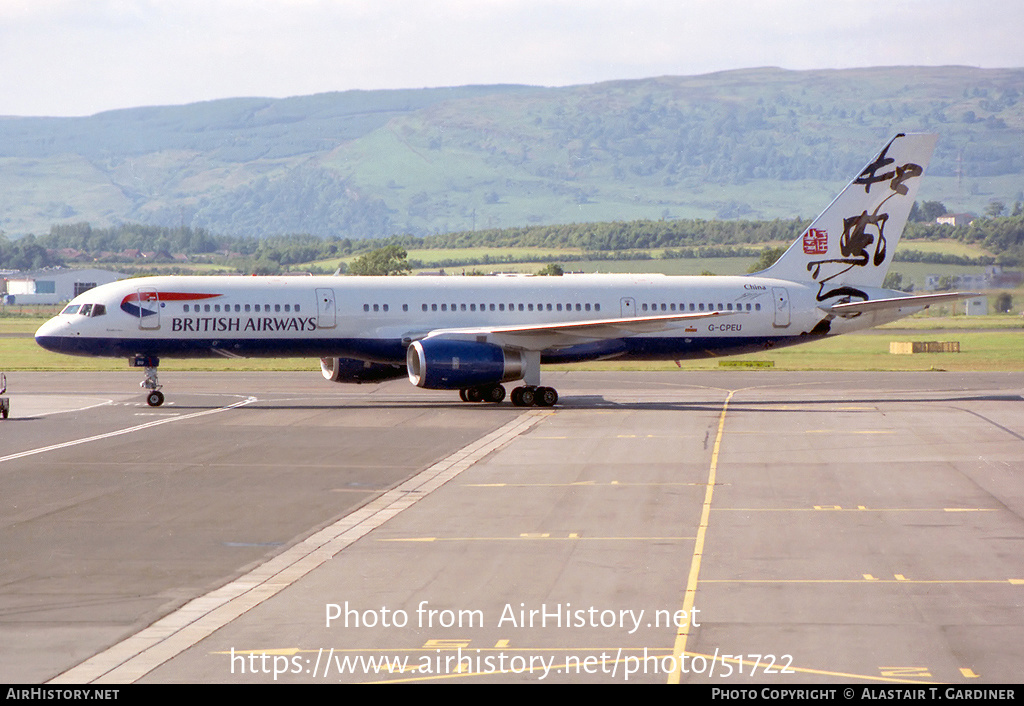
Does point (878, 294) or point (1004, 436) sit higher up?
point (878, 294)

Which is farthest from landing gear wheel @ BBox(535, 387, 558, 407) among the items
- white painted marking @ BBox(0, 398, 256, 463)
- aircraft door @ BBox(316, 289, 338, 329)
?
white painted marking @ BBox(0, 398, 256, 463)

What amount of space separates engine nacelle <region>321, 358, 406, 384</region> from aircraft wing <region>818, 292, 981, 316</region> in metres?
16.4

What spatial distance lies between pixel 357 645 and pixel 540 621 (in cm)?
214

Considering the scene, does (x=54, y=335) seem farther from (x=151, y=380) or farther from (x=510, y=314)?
(x=510, y=314)

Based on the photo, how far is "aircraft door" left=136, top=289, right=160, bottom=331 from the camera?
41875 millimetres

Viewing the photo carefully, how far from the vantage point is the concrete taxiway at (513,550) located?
12.3m

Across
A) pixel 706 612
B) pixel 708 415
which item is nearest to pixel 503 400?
pixel 708 415

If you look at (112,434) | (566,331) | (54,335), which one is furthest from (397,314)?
(112,434)

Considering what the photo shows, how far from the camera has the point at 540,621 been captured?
13609 mm

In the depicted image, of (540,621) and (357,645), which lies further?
(540,621)

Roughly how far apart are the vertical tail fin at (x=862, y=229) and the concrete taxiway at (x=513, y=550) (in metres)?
10.8

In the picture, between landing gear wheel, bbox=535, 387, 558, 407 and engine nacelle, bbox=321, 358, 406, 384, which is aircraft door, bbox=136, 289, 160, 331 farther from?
landing gear wheel, bbox=535, 387, 558, 407

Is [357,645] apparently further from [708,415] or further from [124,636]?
[708,415]
